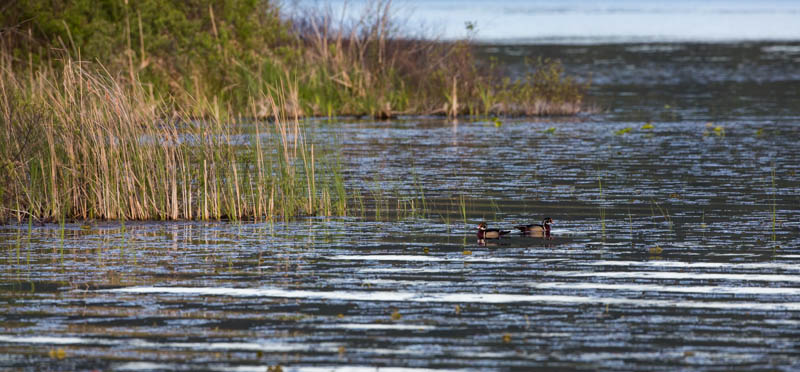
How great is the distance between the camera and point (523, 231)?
43.0 feet

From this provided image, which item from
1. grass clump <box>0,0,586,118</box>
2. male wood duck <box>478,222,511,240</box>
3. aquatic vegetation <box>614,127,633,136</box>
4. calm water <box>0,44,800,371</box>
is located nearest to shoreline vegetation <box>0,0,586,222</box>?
grass clump <box>0,0,586,118</box>

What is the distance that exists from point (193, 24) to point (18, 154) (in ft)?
58.5

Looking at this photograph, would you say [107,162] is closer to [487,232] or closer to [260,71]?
[487,232]

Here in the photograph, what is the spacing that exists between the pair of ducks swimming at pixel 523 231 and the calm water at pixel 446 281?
0.12m

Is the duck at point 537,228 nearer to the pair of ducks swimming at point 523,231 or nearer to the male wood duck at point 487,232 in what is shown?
the pair of ducks swimming at point 523,231

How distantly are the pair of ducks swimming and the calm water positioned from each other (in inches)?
4.8

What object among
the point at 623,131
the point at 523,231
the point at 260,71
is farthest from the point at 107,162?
the point at 260,71

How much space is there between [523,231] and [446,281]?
266cm

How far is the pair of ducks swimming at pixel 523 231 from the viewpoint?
42.0 ft

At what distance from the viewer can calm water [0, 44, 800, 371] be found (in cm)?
823

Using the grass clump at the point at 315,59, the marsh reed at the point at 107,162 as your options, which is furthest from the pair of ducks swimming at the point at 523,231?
the grass clump at the point at 315,59

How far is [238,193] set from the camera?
14.4 meters

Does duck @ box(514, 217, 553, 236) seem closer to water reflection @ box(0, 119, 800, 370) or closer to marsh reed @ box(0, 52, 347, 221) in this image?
water reflection @ box(0, 119, 800, 370)

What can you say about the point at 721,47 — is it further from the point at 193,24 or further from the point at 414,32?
the point at 193,24
